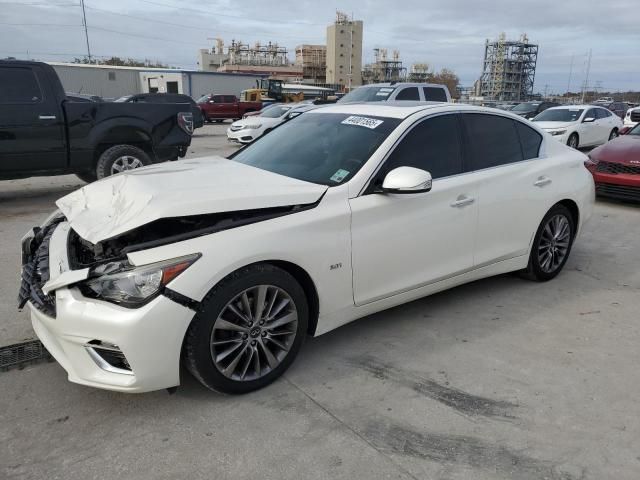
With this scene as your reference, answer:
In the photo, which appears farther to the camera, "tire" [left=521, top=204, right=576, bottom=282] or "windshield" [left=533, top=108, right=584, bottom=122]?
"windshield" [left=533, top=108, right=584, bottom=122]

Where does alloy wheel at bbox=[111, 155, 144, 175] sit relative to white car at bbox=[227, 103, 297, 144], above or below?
above

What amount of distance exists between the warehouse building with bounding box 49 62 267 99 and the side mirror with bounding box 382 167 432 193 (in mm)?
47352

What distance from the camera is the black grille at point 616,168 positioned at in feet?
27.0

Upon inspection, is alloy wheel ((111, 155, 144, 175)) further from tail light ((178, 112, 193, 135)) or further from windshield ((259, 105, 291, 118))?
windshield ((259, 105, 291, 118))

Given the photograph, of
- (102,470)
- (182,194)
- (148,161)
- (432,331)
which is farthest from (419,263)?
(148,161)

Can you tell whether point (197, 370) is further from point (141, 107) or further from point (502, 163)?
point (141, 107)

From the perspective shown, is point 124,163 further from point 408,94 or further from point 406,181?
point 408,94

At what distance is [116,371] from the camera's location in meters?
2.67

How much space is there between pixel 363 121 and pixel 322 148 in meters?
0.38

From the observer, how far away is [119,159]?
8.36 m

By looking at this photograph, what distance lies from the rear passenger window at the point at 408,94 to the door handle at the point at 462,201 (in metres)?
9.37

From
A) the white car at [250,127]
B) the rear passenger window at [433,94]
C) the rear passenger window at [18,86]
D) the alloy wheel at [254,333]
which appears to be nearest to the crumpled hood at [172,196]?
the alloy wheel at [254,333]

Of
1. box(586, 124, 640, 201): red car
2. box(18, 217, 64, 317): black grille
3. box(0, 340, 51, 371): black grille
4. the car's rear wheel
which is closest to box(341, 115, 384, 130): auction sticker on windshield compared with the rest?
box(18, 217, 64, 317): black grille

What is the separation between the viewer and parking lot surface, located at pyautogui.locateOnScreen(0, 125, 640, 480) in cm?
249
